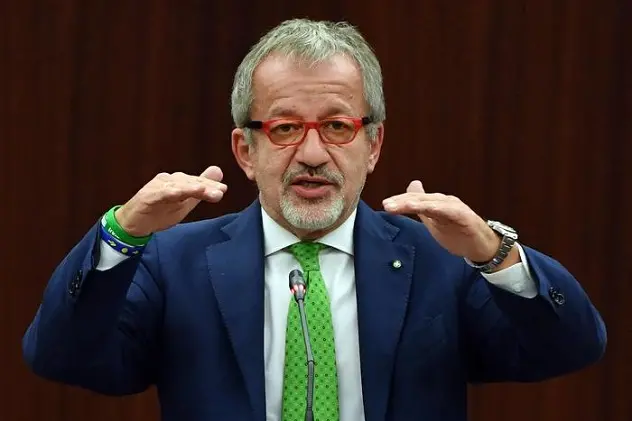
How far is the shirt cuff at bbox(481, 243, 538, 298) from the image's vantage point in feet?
6.10

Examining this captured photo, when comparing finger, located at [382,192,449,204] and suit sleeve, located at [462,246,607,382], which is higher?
finger, located at [382,192,449,204]

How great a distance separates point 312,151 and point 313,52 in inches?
7.7

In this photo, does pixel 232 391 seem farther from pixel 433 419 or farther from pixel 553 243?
pixel 553 243

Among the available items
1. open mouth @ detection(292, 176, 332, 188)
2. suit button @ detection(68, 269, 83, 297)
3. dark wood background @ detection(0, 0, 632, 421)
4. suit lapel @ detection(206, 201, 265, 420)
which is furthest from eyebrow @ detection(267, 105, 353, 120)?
dark wood background @ detection(0, 0, 632, 421)

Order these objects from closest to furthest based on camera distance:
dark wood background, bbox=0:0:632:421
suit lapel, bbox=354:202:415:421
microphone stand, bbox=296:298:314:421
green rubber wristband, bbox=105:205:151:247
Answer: microphone stand, bbox=296:298:314:421
green rubber wristband, bbox=105:205:151:247
suit lapel, bbox=354:202:415:421
dark wood background, bbox=0:0:632:421

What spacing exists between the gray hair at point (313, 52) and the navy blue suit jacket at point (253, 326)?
0.68 ft

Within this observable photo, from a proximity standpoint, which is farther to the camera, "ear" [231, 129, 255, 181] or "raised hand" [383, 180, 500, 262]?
"ear" [231, 129, 255, 181]

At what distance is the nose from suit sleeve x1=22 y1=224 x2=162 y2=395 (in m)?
0.33

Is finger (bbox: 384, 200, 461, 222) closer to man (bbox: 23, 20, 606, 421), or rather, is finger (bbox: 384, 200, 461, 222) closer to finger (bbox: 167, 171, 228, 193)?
man (bbox: 23, 20, 606, 421)

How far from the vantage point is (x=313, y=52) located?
2033 mm

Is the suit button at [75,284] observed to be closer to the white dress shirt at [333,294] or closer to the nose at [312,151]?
the white dress shirt at [333,294]

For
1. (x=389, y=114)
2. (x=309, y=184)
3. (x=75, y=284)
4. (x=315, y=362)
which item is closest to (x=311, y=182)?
(x=309, y=184)

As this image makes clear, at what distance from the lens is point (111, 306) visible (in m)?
1.85

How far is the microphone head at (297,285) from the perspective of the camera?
5.80ft
